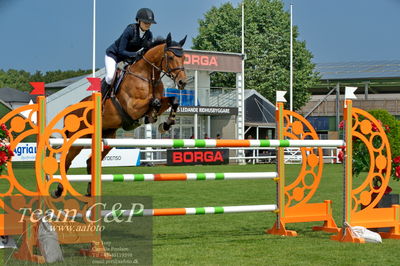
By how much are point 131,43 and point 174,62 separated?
72 cm

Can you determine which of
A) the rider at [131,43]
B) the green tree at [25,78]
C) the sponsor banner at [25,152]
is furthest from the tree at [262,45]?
the rider at [131,43]

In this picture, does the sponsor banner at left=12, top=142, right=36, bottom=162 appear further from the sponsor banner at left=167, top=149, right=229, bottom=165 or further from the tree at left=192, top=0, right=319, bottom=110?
the tree at left=192, top=0, right=319, bottom=110

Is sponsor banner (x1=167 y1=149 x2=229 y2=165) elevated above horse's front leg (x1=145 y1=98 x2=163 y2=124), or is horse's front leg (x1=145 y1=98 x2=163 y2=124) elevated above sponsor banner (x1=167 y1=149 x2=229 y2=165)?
horse's front leg (x1=145 y1=98 x2=163 y2=124)

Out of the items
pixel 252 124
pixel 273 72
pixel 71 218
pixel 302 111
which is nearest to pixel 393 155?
pixel 71 218

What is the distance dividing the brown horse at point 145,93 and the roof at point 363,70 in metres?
45.4

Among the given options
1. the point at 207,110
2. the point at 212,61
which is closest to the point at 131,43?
the point at 212,61

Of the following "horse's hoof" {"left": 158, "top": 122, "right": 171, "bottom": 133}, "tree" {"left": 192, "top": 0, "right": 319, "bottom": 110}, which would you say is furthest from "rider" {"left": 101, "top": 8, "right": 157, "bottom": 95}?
"tree" {"left": 192, "top": 0, "right": 319, "bottom": 110}

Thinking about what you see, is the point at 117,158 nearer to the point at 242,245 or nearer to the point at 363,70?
the point at 242,245

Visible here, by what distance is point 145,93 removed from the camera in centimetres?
666

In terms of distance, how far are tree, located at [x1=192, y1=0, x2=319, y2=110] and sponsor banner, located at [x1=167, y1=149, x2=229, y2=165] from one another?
60.1ft

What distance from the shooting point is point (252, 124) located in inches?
1345

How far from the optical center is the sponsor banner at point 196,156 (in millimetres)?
21172

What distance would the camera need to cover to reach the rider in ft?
22.1

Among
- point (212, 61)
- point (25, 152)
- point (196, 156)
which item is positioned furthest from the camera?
point (212, 61)
